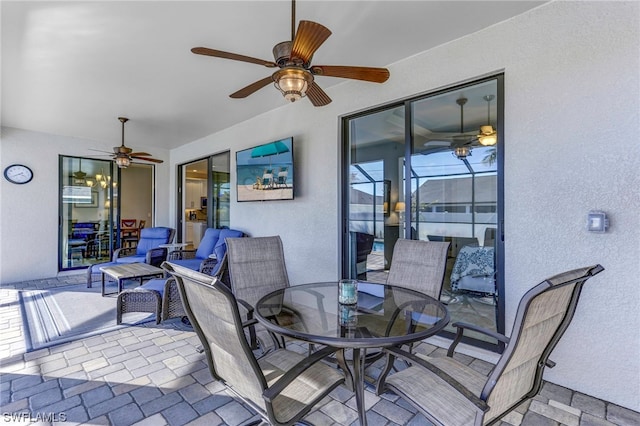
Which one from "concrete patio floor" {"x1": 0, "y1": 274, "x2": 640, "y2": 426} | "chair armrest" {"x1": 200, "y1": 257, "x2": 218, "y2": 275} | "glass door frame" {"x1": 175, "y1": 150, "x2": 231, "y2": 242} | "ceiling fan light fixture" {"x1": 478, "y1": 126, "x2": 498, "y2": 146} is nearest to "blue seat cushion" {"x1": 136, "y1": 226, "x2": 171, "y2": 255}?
"glass door frame" {"x1": 175, "y1": 150, "x2": 231, "y2": 242}

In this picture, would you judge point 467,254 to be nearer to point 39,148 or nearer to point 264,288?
point 264,288

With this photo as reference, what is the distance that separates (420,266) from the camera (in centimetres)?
251

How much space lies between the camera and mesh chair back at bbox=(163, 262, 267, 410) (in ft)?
4.09

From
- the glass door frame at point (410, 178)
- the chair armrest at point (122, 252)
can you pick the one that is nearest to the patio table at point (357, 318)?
the glass door frame at point (410, 178)

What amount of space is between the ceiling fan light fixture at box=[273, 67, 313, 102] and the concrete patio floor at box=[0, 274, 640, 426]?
6.84ft

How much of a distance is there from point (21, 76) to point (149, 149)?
3.69m

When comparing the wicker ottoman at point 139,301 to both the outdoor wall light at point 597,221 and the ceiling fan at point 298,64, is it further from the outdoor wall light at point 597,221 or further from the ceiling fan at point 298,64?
the outdoor wall light at point 597,221

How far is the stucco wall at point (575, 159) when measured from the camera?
205cm

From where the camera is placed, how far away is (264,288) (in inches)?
107

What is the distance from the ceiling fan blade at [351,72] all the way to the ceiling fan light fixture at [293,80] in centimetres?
8

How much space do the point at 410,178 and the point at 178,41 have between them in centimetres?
253

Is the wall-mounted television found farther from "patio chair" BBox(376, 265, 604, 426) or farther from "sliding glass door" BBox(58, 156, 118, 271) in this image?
"sliding glass door" BBox(58, 156, 118, 271)

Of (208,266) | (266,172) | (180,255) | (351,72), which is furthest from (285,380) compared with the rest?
(180,255)

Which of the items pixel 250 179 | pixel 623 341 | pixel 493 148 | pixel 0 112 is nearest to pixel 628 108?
pixel 493 148
